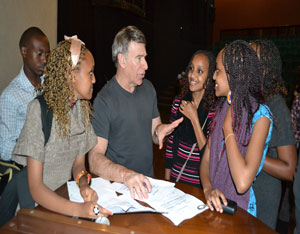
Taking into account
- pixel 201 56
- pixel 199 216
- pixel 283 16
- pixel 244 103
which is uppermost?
pixel 283 16

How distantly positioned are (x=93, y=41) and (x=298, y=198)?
4990 mm

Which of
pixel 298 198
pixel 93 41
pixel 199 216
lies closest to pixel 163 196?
pixel 199 216

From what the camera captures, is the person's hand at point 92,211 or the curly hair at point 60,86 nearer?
the person's hand at point 92,211

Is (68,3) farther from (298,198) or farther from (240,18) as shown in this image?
(240,18)

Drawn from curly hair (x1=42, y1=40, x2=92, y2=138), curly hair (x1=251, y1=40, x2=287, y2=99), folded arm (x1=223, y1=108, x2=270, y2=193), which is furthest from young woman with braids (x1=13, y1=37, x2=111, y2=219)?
curly hair (x1=251, y1=40, x2=287, y2=99)

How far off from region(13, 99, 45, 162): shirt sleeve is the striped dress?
111 centimetres

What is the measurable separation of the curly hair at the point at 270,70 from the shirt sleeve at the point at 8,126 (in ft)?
6.00

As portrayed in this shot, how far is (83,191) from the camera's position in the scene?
4.27ft

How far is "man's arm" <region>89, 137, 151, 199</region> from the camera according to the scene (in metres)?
1.32

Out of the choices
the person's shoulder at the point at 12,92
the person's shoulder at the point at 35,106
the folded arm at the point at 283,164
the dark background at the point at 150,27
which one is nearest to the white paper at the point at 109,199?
the person's shoulder at the point at 35,106

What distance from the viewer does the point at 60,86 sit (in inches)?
53.2

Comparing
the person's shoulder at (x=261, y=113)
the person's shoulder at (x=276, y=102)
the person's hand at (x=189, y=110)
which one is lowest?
the person's hand at (x=189, y=110)

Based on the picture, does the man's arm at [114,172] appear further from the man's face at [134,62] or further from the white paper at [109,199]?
the man's face at [134,62]

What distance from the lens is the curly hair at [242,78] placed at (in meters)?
1.32
